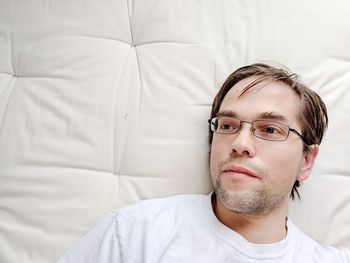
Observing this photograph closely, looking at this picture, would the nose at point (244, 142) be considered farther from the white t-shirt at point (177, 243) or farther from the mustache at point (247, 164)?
the white t-shirt at point (177, 243)

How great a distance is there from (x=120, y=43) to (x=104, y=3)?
15 cm

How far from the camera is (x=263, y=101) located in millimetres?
1015

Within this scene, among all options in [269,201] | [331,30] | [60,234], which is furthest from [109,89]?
[331,30]

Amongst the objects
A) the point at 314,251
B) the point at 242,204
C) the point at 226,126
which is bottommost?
the point at 314,251

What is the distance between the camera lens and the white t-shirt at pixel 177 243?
979 mm

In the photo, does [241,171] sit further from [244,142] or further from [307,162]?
[307,162]

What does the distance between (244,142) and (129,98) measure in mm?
403

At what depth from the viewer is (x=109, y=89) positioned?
122 centimetres

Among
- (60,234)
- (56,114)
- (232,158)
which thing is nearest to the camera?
(232,158)

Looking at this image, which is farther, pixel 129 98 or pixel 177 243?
pixel 129 98

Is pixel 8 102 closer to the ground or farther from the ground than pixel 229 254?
farther from the ground

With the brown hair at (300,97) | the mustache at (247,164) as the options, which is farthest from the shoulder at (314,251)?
the mustache at (247,164)

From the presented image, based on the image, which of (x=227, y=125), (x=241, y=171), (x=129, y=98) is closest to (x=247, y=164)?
(x=241, y=171)

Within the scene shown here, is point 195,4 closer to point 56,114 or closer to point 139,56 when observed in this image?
point 139,56
